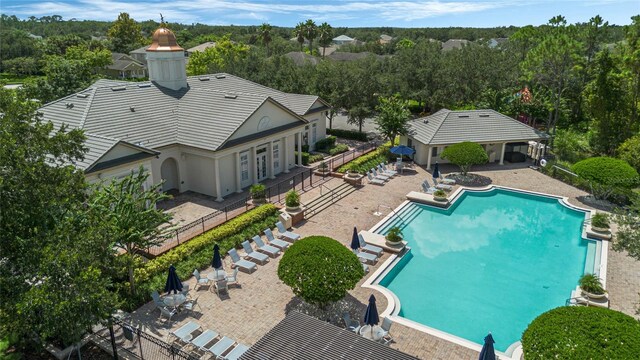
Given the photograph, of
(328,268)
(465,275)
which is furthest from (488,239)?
(328,268)

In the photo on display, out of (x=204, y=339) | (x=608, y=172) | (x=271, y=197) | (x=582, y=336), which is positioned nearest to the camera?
(x=582, y=336)

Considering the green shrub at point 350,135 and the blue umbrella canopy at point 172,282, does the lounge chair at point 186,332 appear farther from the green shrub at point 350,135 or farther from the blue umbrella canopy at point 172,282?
the green shrub at point 350,135

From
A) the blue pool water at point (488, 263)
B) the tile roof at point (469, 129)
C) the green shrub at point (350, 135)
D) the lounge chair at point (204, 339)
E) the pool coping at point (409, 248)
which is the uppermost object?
the tile roof at point (469, 129)

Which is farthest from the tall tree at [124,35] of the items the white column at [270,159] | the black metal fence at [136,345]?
the black metal fence at [136,345]

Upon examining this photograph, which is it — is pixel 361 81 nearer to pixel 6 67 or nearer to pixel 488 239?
pixel 488 239

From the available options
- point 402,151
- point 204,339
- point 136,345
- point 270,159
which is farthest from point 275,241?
point 402,151

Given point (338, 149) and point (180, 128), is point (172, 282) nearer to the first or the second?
point (180, 128)
